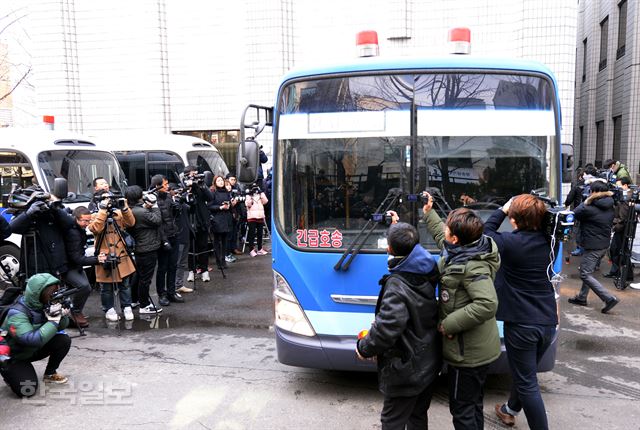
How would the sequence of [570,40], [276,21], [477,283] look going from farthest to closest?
[276,21]
[570,40]
[477,283]

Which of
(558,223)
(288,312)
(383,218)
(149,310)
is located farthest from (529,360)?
(149,310)

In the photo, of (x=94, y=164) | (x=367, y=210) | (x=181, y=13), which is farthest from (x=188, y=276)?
(x=181, y=13)

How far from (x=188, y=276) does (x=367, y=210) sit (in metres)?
5.83

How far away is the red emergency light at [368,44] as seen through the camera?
4.67 metres

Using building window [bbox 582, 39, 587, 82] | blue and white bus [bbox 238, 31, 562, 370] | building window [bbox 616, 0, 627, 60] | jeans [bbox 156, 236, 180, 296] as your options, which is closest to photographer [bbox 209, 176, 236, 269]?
jeans [bbox 156, 236, 180, 296]

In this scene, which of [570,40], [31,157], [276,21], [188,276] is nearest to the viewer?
[31,157]

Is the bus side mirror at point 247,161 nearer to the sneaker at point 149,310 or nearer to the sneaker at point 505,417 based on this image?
the sneaker at point 505,417

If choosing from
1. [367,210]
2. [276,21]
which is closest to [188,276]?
[367,210]

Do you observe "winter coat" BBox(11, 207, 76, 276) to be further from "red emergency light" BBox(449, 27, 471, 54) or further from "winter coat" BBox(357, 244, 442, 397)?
"red emergency light" BBox(449, 27, 471, 54)

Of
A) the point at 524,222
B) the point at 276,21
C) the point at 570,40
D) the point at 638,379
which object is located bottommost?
the point at 638,379

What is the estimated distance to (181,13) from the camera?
1485cm

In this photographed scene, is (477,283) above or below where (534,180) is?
below

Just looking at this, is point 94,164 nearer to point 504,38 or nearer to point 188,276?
point 188,276

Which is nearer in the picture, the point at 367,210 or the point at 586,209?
the point at 367,210
